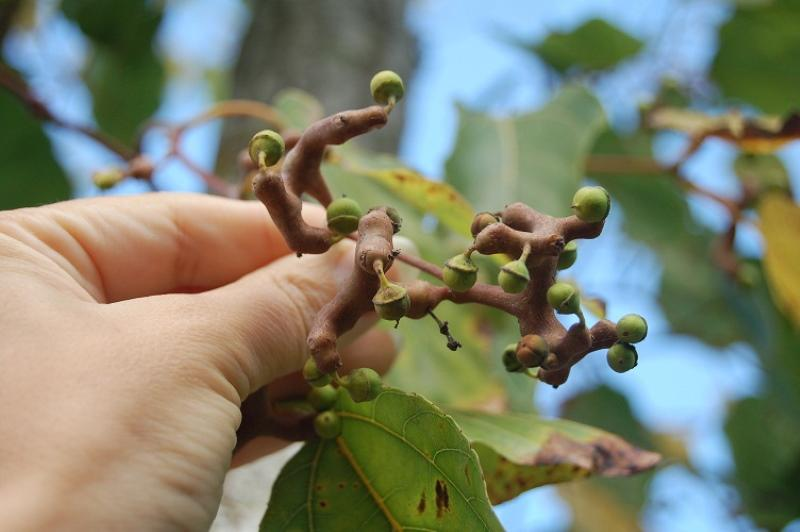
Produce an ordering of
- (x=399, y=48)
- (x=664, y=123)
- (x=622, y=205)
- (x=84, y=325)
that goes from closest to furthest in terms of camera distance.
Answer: (x=84, y=325) → (x=664, y=123) → (x=622, y=205) → (x=399, y=48)

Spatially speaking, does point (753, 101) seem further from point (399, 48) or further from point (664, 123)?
point (399, 48)

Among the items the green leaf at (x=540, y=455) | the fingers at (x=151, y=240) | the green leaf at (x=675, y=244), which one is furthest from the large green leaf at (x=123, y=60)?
the green leaf at (x=540, y=455)

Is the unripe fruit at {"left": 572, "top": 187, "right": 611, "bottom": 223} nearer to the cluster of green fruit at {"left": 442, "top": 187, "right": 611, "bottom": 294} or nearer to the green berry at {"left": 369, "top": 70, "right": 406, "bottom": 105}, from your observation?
the cluster of green fruit at {"left": 442, "top": 187, "right": 611, "bottom": 294}

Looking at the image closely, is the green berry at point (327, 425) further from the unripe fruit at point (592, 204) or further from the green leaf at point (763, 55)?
the green leaf at point (763, 55)

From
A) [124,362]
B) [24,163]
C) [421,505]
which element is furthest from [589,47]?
[124,362]

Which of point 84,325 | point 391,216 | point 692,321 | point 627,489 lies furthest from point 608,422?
point 84,325

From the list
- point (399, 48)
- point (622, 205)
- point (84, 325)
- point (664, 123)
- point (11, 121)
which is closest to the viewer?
point (84, 325)
